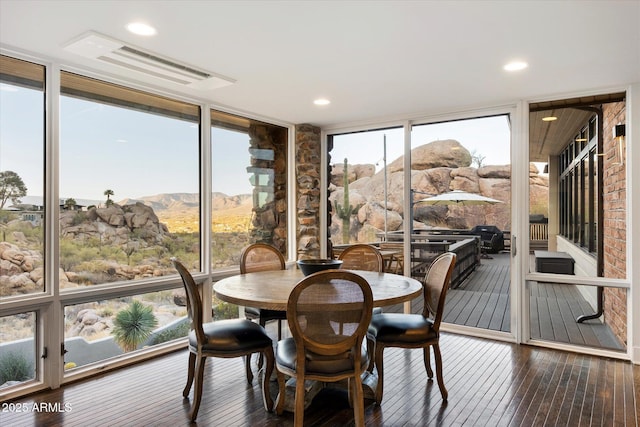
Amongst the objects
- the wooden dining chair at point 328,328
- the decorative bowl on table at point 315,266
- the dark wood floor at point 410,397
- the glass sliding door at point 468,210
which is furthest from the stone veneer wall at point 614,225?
the wooden dining chair at point 328,328

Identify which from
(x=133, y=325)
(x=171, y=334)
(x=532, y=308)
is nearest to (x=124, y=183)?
(x=133, y=325)

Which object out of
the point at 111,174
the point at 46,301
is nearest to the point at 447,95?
the point at 111,174

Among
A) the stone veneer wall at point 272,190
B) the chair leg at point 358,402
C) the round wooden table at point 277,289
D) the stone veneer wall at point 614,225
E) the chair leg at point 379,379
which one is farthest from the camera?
the stone veneer wall at point 272,190

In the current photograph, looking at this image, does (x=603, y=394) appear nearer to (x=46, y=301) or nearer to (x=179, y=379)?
(x=179, y=379)

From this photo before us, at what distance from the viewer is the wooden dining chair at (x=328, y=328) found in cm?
223

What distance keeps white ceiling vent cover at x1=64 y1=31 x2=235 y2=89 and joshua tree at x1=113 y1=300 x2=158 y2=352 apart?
2.02 m

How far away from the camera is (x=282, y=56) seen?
3.13 m

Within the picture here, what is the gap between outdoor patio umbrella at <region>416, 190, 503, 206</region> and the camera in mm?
4621

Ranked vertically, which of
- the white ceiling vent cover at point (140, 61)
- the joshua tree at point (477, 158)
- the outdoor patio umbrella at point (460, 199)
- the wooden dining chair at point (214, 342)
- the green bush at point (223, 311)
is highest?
the white ceiling vent cover at point (140, 61)

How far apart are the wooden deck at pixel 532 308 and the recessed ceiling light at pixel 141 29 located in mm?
3831

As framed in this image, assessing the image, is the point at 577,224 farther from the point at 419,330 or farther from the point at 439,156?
the point at 419,330

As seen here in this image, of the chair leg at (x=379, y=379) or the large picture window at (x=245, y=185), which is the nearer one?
the chair leg at (x=379, y=379)

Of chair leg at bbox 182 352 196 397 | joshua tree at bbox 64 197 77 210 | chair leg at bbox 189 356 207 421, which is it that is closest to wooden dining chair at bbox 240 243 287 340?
chair leg at bbox 182 352 196 397

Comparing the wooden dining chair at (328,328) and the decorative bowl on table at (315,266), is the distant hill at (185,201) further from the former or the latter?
the wooden dining chair at (328,328)
